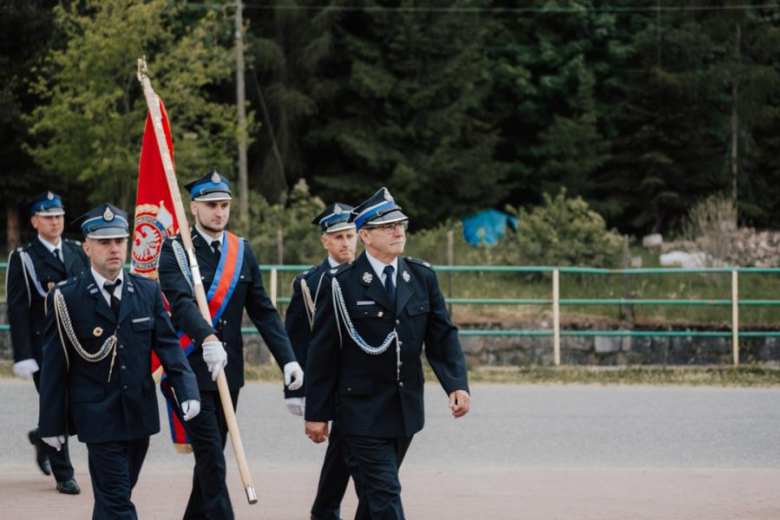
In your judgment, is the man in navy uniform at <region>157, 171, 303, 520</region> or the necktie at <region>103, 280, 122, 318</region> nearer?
the necktie at <region>103, 280, 122, 318</region>

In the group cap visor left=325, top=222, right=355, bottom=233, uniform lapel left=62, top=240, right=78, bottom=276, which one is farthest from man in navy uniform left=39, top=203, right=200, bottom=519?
uniform lapel left=62, top=240, right=78, bottom=276

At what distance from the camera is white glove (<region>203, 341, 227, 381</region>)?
6.70m

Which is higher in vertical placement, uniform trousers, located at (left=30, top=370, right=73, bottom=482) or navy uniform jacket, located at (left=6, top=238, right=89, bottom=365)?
navy uniform jacket, located at (left=6, top=238, right=89, bottom=365)

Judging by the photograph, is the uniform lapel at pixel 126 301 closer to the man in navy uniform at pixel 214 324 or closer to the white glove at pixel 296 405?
the man in navy uniform at pixel 214 324

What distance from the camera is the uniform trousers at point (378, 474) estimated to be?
5.97 meters

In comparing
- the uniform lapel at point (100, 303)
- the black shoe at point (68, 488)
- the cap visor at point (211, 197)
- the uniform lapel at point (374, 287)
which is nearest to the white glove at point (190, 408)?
the uniform lapel at point (100, 303)

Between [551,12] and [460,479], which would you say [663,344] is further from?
[551,12]

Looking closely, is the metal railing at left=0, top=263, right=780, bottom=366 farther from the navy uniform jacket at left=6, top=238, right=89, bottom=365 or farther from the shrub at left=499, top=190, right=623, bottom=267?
the navy uniform jacket at left=6, top=238, right=89, bottom=365

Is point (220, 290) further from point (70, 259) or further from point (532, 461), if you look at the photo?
point (532, 461)

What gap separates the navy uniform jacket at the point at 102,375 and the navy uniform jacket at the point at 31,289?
2.36 m

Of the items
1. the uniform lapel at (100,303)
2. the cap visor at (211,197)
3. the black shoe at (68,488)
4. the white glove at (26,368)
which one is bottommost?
the black shoe at (68,488)

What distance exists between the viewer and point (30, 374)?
327 inches

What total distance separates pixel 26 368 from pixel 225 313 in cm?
176

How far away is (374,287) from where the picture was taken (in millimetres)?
6273
